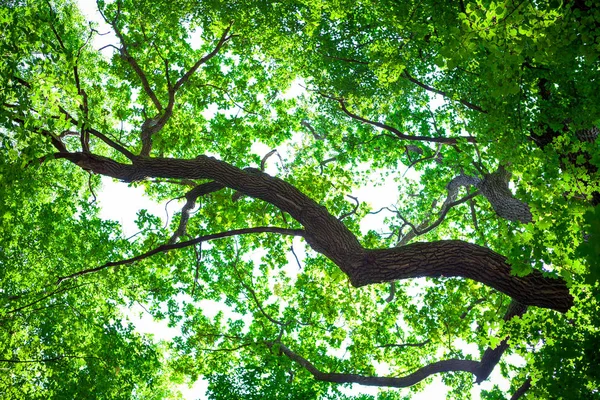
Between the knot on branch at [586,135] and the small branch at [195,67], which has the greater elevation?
the small branch at [195,67]

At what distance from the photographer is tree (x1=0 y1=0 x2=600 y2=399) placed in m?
7.67

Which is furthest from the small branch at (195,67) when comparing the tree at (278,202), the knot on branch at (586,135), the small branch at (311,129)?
the knot on branch at (586,135)

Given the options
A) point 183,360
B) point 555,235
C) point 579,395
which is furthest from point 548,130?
point 183,360

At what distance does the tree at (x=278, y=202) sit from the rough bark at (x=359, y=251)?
3 centimetres

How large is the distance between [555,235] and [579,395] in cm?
208

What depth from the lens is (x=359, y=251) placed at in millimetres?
7203

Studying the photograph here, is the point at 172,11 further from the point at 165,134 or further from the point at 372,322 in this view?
the point at 372,322

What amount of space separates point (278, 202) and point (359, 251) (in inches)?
68.8

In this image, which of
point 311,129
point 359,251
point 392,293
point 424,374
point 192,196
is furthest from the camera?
point 311,129

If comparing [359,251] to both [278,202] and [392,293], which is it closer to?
[278,202]

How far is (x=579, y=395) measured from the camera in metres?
3.78

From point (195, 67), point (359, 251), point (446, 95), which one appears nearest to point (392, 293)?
point (446, 95)

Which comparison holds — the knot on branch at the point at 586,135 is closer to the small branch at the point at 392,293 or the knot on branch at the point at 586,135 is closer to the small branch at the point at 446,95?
the small branch at the point at 446,95

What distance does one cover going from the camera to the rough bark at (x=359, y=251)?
21.1 feet
